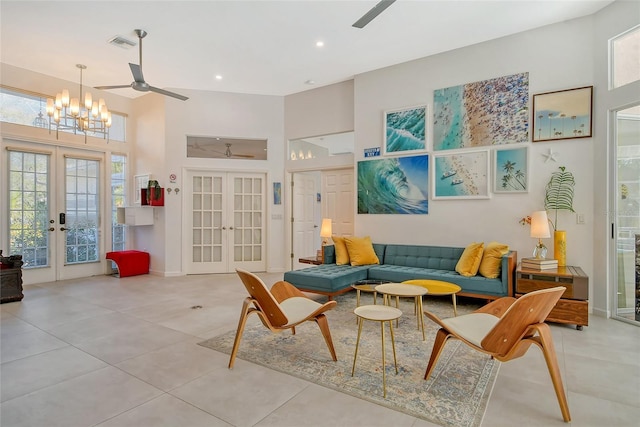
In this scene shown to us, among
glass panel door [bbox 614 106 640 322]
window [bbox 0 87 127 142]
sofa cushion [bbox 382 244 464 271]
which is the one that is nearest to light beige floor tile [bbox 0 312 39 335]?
window [bbox 0 87 127 142]

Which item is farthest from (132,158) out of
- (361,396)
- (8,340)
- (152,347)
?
(361,396)

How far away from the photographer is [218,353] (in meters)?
2.89

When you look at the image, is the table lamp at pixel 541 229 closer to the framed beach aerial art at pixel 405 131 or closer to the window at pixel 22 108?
the framed beach aerial art at pixel 405 131

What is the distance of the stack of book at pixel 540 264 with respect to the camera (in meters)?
3.79

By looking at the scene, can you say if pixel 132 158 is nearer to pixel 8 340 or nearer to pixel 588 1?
pixel 8 340

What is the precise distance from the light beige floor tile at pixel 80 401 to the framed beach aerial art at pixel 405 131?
454cm

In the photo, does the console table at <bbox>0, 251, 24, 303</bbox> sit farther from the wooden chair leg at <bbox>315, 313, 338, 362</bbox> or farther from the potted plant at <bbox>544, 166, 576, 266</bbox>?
the potted plant at <bbox>544, 166, 576, 266</bbox>

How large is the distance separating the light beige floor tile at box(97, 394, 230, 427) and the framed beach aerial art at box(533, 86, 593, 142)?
15.6 ft

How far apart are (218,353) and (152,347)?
2.14 feet

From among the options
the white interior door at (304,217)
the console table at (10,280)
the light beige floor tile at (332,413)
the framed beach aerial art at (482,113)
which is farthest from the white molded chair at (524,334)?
the console table at (10,280)

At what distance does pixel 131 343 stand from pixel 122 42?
13.2ft

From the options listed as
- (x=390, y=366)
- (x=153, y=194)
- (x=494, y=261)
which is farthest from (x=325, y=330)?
(x=153, y=194)

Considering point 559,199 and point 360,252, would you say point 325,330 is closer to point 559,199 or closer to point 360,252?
point 360,252

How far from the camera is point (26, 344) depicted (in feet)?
10.2
